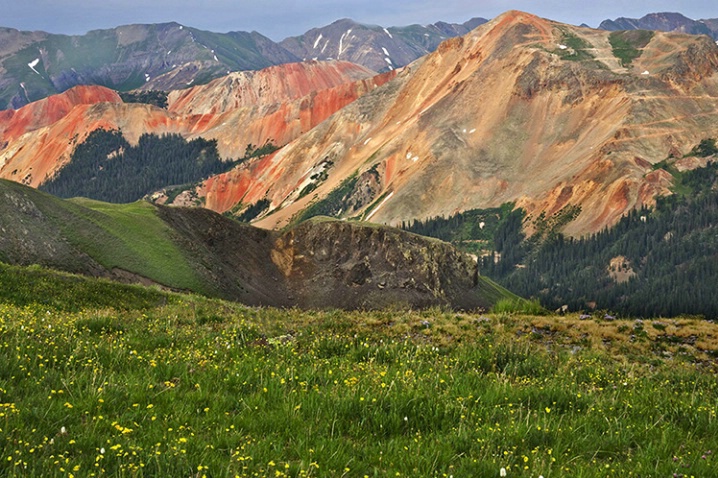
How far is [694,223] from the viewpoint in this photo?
643 feet

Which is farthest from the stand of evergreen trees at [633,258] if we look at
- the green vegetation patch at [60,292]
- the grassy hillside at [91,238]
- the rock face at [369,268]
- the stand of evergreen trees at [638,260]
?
the green vegetation patch at [60,292]

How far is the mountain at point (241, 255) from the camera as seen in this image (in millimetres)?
54188

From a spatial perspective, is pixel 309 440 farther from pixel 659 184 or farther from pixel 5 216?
pixel 659 184

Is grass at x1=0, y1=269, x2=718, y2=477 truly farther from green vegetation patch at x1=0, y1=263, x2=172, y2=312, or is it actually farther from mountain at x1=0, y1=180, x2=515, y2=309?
mountain at x1=0, y1=180, x2=515, y2=309

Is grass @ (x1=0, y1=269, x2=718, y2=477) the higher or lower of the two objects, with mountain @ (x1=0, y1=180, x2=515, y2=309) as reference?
higher

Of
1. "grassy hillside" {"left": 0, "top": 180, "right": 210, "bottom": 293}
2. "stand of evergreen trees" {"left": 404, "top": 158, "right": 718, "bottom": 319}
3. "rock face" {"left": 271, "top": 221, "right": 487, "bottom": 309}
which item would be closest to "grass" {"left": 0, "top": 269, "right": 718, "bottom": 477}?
"grassy hillside" {"left": 0, "top": 180, "right": 210, "bottom": 293}

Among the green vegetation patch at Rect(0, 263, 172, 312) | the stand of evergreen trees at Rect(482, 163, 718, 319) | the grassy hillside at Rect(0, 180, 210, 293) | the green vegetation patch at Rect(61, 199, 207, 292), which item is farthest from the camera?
the stand of evergreen trees at Rect(482, 163, 718, 319)

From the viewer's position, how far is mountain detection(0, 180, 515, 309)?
2133 inches

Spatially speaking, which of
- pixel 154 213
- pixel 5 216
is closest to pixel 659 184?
pixel 154 213

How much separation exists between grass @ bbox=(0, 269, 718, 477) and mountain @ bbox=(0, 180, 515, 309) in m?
45.4

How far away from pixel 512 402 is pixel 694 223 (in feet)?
718

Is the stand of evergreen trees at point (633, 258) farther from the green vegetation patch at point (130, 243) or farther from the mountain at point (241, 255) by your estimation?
the green vegetation patch at point (130, 243)

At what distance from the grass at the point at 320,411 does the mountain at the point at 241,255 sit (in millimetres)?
45420

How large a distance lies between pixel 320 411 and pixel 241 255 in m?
76.2
